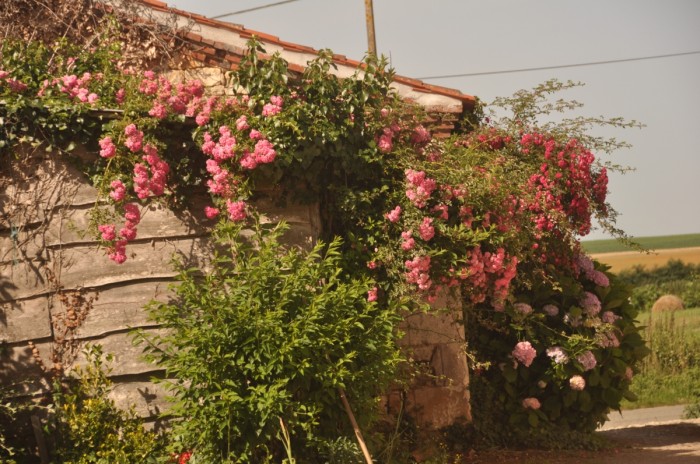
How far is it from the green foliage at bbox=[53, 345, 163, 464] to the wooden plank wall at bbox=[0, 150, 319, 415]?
12cm

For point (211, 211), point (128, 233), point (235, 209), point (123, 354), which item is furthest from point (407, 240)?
point (123, 354)

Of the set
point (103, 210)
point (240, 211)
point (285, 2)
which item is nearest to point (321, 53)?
point (240, 211)

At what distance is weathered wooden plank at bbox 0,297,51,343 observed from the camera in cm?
674

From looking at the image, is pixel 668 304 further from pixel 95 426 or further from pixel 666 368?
pixel 95 426

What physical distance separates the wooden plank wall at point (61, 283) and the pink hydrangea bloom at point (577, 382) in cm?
424

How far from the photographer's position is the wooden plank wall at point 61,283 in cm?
675

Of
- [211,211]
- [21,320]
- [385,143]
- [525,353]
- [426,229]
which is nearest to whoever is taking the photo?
[21,320]

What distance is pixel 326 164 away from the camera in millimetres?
7312

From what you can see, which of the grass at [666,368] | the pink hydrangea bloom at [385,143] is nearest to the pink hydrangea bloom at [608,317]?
the pink hydrangea bloom at [385,143]

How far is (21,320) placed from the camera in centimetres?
675

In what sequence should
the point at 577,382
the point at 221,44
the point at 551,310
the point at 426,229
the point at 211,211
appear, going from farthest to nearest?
the point at 221,44 < the point at 551,310 < the point at 577,382 < the point at 426,229 < the point at 211,211

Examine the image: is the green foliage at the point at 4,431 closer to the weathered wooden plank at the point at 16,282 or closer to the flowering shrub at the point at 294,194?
the weathered wooden plank at the point at 16,282

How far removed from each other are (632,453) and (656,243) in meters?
54.0

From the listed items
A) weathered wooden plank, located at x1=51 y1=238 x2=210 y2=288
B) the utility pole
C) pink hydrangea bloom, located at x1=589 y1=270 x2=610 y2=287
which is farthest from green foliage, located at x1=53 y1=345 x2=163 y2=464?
the utility pole
